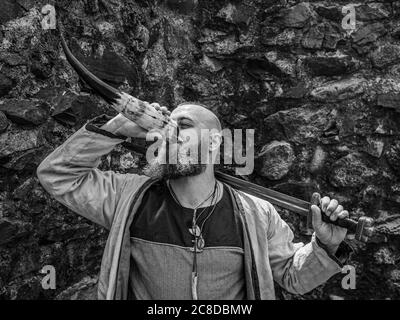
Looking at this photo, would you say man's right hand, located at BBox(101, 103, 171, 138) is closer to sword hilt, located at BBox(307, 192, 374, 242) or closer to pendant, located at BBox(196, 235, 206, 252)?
pendant, located at BBox(196, 235, 206, 252)

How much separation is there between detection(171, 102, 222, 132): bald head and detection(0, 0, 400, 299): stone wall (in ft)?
2.52

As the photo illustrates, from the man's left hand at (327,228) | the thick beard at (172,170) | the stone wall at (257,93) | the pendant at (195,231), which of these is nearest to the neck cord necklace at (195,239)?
the pendant at (195,231)

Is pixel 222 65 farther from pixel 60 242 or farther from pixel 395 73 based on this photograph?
pixel 60 242

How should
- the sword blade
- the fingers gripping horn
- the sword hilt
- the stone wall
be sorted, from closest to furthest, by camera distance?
the sword hilt
the fingers gripping horn
the sword blade
the stone wall

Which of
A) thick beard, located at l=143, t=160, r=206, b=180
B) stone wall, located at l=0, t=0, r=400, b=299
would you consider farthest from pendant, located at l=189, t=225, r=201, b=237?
stone wall, located at l=0, t=0, r=400, b=299

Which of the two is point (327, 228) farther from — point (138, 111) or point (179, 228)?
point (138, 111)

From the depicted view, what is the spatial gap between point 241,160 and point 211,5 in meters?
1.12

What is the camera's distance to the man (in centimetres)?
196

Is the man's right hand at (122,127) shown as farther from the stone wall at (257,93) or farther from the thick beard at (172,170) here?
the stone wall at (257,93)

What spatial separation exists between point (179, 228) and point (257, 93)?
1555mm
